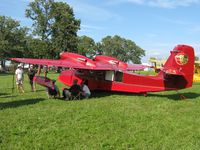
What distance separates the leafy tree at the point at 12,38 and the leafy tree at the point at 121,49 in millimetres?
81055

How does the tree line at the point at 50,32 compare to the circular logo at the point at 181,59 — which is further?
the tree line at the point at 50,32

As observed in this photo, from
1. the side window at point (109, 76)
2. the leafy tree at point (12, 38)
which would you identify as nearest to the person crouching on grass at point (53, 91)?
the side window at point (109, 76)

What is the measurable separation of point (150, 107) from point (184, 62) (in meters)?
4.01

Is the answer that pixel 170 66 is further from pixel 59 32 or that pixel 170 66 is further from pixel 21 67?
pixel 59 32

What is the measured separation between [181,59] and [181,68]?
0.47 meters

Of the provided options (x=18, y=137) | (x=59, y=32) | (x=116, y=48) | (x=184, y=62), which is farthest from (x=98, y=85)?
(x=116, y=48)

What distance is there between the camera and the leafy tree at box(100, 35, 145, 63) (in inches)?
6831

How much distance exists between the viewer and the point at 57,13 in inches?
2943

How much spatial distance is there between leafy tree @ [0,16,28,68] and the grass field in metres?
74.6

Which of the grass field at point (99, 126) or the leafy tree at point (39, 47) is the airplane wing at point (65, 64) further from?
the leafy tree at point (39, 47)

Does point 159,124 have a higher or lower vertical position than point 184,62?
lower

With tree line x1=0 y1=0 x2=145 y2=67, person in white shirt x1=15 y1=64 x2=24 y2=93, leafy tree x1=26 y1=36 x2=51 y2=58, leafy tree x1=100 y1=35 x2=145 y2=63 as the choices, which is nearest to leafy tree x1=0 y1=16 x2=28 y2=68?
tree line x1=0 y1=0 x2=145 y2=67

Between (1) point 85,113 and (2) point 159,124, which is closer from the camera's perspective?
(2) point 159,124

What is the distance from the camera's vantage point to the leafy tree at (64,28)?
7275 centimetres
